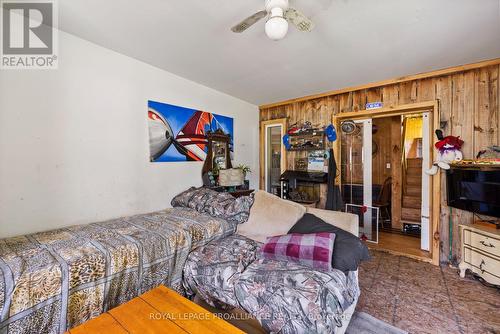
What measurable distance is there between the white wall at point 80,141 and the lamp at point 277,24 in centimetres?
185

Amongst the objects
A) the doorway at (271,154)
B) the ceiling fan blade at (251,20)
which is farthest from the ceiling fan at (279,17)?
the doorway at (271,154)

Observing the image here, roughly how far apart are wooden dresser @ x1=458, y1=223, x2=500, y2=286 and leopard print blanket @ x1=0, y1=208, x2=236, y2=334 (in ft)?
9.14

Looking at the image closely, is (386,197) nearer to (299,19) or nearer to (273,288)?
(273,288)

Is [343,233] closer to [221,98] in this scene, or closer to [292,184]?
[292,184]

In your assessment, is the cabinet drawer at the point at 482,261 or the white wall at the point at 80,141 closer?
the white wall at the point at 80,141

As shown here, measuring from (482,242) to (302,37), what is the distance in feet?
9.17

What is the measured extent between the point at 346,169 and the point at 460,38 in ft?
7.23

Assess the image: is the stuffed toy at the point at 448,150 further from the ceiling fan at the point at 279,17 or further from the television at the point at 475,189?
the ceiling fan at the point at 279,17

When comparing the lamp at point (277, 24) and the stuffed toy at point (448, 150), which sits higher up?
the lamp at point (277, 24)

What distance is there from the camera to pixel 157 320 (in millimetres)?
1204

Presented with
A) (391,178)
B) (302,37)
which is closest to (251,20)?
(302,37)

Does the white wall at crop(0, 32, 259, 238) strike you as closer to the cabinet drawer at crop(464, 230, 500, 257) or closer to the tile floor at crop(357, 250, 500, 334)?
the tile floor at crop(357, 250, 500, 334)

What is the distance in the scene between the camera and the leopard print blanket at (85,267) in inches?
48.4

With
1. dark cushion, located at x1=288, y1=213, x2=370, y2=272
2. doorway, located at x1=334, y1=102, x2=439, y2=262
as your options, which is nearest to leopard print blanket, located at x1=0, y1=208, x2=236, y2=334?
dark cushion, located at x1=288, y1=213, x2=370, y2=272
